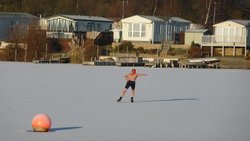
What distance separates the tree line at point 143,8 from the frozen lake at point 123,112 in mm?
48994

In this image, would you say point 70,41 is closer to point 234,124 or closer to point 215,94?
point 215,94

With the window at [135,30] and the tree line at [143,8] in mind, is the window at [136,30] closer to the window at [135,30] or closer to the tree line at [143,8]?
the window at [135,30]

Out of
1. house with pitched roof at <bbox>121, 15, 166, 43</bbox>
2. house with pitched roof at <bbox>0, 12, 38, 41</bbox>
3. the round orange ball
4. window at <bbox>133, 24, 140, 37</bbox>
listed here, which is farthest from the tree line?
the round orange ball

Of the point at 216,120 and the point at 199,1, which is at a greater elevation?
the point at 199,1

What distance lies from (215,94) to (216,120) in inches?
318

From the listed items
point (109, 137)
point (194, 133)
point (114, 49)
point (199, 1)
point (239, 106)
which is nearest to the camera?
point (109, 137)

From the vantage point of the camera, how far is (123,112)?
17.8 m

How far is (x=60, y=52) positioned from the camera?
197 ft

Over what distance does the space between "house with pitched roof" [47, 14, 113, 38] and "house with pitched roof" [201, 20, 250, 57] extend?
1443 centimetres

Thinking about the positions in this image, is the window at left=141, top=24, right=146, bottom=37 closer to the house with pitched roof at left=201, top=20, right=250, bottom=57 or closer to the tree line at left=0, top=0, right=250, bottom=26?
the house with pitched roof at left=201, top=20, right=250, bottom=57

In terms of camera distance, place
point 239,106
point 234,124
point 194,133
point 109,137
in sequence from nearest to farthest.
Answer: point 109,137
point 194,133
point 234,124
point 239,106

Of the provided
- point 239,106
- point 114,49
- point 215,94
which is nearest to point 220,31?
point 114,49

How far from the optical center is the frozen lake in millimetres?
13930

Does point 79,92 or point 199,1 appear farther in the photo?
point 199,1
